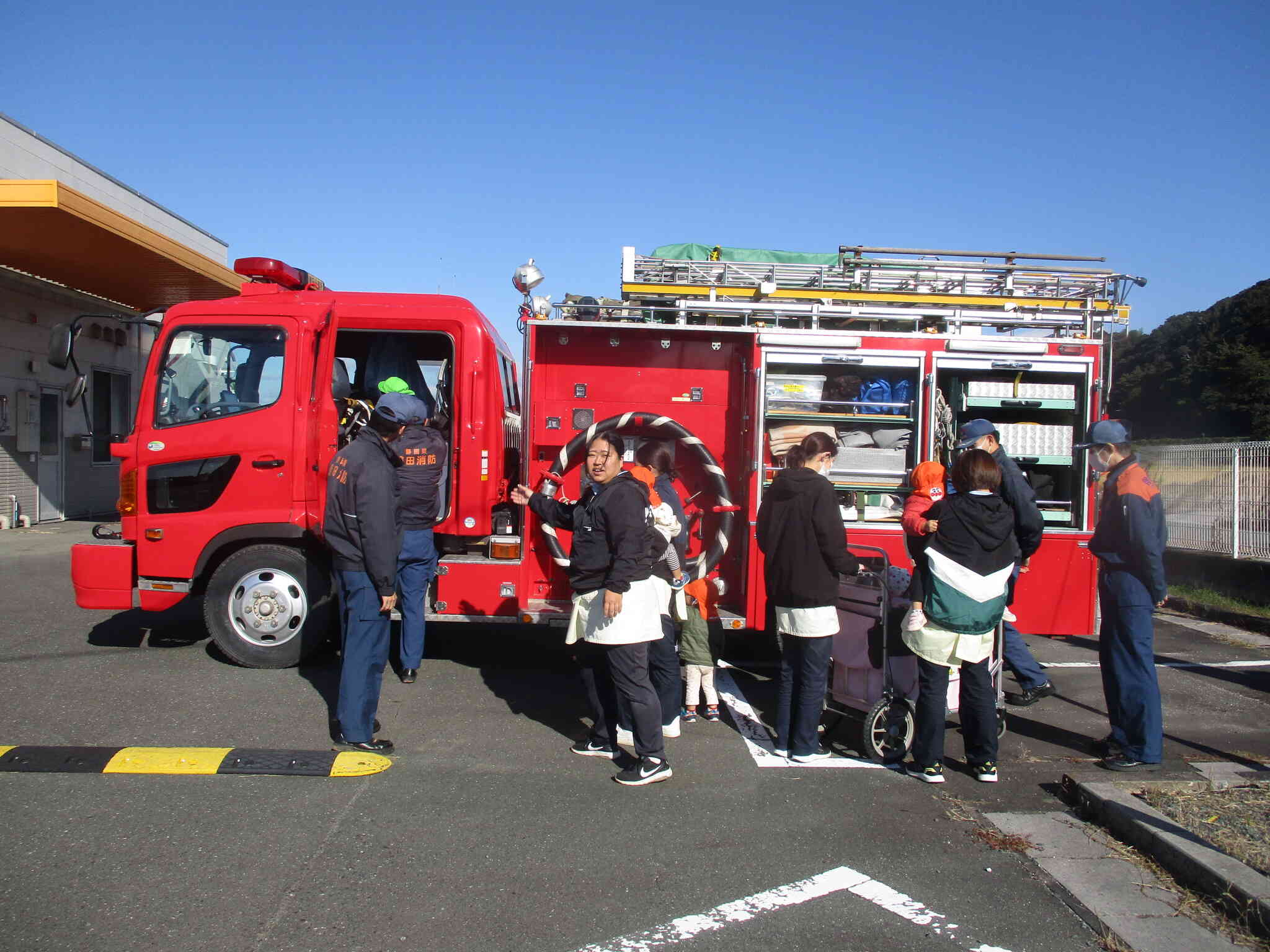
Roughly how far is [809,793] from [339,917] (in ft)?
7.97

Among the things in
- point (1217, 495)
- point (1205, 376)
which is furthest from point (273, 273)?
point (1205, 376)

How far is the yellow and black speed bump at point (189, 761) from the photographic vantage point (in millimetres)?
4629

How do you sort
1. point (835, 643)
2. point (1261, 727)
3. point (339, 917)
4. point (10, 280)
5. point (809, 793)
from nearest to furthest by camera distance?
point (339, 917) → point (809, 793) → point (835, 643) → point (1261, 727) → point (10, 280)

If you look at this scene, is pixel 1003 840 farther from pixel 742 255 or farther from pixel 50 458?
pixel 50 458

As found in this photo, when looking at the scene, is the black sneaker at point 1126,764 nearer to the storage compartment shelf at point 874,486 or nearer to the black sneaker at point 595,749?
the storage compartment shelf at point 874,486

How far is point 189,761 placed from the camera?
4734 millimetres

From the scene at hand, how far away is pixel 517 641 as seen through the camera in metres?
8.10

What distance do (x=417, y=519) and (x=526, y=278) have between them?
1911mm

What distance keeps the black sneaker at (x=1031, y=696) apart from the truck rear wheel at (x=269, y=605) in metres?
5.00

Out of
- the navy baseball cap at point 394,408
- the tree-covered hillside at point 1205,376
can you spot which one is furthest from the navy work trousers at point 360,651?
the tree-covered hillside at point 1205,376

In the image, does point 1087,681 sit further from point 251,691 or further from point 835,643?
point 251,691

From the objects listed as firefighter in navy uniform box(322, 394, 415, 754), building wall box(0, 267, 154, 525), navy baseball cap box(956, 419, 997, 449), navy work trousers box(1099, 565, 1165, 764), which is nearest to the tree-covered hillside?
navy baseball cap box(956, 419, 997, 449)

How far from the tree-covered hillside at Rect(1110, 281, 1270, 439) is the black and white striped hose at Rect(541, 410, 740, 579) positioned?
21490mm

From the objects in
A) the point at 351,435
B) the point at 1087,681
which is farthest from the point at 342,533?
the point at 1087,681
